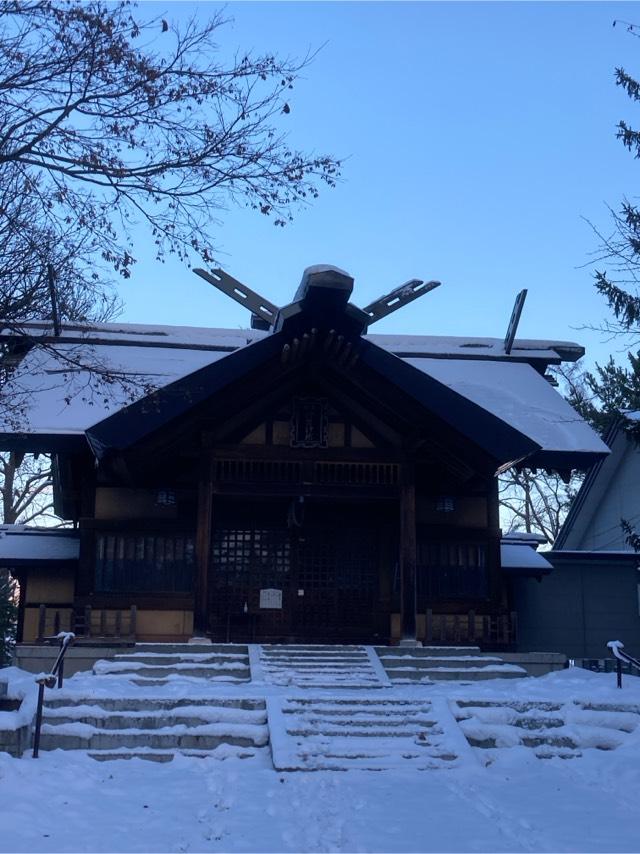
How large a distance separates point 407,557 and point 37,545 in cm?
774

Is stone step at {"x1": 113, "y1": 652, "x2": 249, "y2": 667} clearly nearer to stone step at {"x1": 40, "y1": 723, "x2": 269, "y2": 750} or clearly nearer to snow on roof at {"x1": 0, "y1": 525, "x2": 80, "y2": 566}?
Answer: stone step at {"x1": 40, "y1": 723, "x2": 269, "y2": 750}

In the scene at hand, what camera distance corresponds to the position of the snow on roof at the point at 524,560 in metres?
18.6

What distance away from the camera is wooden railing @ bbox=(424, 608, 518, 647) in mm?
16672

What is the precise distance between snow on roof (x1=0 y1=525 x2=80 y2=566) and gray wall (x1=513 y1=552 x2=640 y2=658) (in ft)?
30.7

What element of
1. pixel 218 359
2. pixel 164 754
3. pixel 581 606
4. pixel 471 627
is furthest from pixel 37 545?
pixel 581 606

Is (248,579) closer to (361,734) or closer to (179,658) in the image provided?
(179,658)

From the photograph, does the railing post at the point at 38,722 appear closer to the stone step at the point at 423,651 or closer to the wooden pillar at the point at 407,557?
the stone step at the point at 423,651

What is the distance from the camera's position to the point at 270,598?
17.4 metres

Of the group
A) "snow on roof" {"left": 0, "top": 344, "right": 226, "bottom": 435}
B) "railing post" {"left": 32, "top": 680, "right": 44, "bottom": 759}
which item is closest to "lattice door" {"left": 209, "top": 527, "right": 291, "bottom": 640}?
"snow on roof" {"left": 0, "top": 344, "right": 226, "bottom": 435}

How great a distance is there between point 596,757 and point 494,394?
10853 millimetres

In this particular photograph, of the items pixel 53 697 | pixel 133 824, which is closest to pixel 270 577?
pixel 53 697

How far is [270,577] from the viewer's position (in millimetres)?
17578

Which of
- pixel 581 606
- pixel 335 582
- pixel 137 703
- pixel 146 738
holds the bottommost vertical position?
pixel 146 738

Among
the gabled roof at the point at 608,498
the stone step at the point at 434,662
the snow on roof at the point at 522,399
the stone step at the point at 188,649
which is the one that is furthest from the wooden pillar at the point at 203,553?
the gabled roof at the point at 608,498
